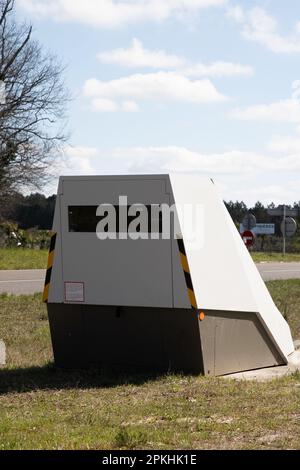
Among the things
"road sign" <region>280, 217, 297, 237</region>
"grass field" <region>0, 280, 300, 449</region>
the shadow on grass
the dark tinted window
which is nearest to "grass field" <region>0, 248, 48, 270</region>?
"road sign" <region>280, 217, 297, 237</region>

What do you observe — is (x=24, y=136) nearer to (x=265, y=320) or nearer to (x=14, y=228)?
(x=14, y=228)

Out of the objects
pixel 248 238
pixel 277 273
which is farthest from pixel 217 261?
pixel 277 273

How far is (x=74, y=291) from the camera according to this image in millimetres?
8594

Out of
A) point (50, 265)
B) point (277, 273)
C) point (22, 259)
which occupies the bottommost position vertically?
point (277, 273)

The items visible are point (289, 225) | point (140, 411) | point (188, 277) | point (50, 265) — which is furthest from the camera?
point (289, 225)

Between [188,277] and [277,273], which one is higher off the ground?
[188,277]

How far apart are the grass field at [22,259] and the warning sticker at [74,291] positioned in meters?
20.0

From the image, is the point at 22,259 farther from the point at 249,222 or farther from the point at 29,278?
the point at 249,222

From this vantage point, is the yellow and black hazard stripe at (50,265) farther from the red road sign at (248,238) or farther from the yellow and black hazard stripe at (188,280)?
the red road sign at (248,238)

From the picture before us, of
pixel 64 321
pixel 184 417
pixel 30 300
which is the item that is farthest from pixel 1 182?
pixel 184 417

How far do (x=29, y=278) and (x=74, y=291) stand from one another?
14978 millimetres

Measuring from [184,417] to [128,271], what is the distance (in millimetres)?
2344

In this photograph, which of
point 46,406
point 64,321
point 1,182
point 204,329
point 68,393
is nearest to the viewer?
point 46,406

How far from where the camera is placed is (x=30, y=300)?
16.4 meters
